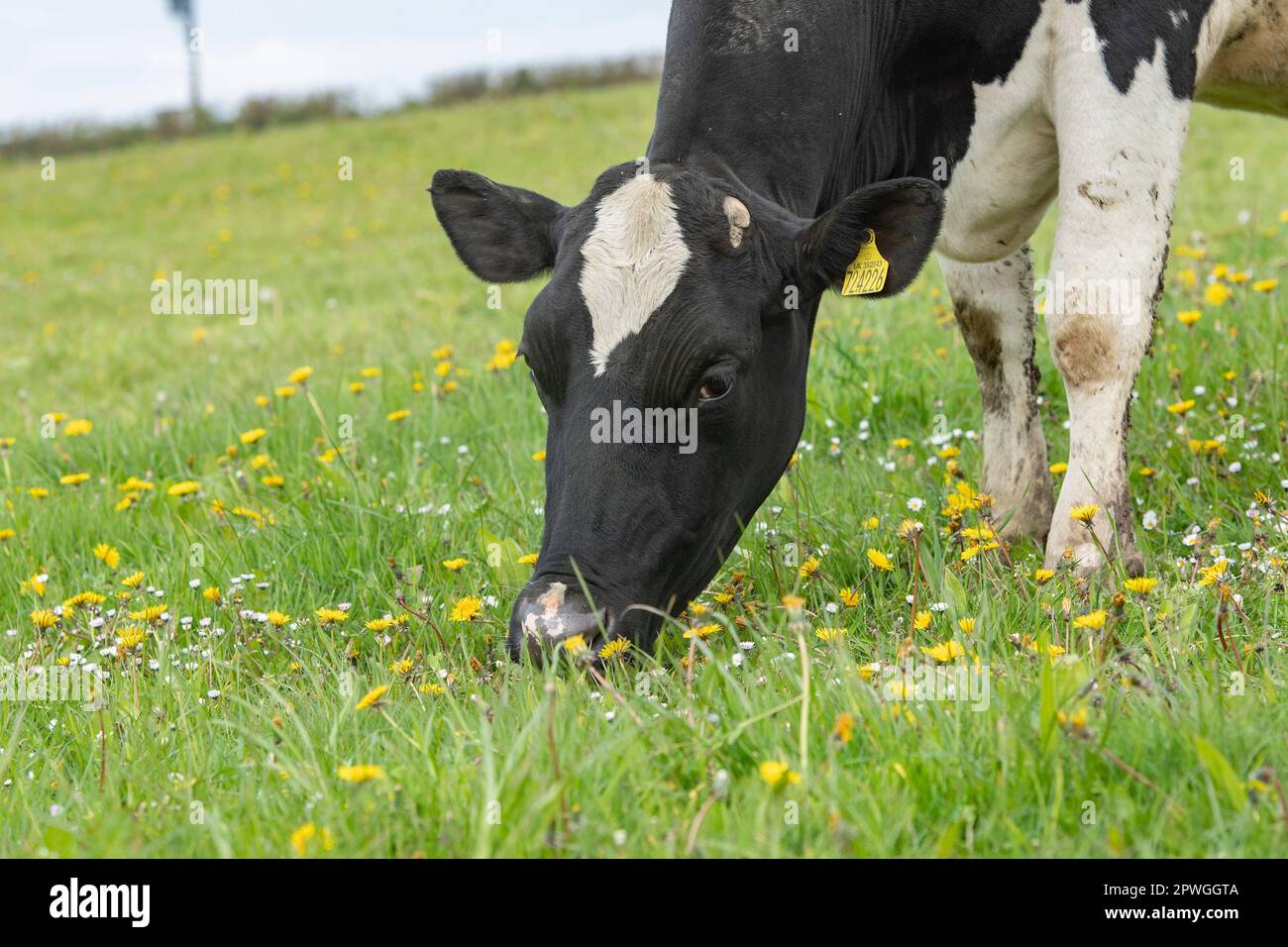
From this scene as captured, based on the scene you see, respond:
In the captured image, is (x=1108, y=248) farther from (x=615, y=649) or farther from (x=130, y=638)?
(x=130, y=638)

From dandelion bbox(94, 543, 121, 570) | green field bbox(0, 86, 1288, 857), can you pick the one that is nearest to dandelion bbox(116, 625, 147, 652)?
green field bbox(0, 86, 1288, 857)

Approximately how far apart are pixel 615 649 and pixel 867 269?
1242 millimetres

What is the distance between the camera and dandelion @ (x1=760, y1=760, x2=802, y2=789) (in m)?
2.11

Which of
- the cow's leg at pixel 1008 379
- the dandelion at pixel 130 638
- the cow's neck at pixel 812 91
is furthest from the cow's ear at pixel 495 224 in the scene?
the cow's leg at pixel 1008 379

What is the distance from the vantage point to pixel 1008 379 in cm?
482

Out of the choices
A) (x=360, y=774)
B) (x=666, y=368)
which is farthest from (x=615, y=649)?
(x=360, y=774)

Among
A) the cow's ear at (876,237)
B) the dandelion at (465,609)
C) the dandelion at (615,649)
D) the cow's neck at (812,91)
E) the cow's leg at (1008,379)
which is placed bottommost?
the dandelion at (615,649)

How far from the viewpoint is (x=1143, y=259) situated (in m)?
3.84

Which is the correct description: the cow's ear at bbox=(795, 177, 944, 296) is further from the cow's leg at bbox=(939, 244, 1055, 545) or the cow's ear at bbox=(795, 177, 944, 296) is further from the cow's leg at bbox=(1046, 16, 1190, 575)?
the cow's leg at bbox=(939, 244, 1055, 545)

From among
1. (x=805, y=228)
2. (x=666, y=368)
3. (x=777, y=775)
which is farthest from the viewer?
(x=805, y=228)

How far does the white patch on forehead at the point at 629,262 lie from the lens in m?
3.25

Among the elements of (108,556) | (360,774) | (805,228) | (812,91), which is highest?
(812,91)

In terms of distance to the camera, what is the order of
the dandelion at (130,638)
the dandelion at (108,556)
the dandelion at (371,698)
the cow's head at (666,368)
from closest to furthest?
the dandelion at (371,698) → the cow's head at (666,368) → the dandelion at (130,638) → the dandelion at (108,556)

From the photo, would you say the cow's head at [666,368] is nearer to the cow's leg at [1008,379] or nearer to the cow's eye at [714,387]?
the cow's eye at [714,387]
